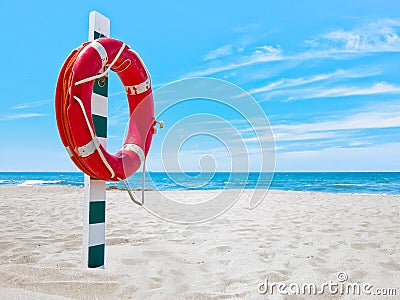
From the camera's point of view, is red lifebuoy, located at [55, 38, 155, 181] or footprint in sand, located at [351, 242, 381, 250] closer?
red lifebuoy, located at [55, 38, 155, 181]

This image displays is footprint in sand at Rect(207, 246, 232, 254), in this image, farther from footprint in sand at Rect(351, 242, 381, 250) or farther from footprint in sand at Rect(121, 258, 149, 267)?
footprint in sand at Rect(351, 242, 381, 250)

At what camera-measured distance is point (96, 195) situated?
2.28 meters

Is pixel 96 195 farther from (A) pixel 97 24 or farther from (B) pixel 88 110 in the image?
(A) pixel 97 24

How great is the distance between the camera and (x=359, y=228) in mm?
3465

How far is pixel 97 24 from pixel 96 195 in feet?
3.50

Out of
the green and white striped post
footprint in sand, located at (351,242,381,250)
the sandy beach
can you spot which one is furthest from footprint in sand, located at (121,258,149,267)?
footprint in sand, located at (351,242,381,250)

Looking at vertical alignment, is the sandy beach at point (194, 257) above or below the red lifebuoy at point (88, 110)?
below

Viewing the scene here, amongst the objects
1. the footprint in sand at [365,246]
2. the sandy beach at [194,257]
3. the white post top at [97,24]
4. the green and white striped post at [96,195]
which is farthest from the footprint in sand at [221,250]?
the white post top at [97,24]

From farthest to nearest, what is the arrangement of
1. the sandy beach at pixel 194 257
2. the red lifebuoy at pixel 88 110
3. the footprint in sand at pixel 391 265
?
the footprint in sand at pixel 391 265 → the red lifebuoy at pixel 88 110 → the sandy beach at pixel 194 257

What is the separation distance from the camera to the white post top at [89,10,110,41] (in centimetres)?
230

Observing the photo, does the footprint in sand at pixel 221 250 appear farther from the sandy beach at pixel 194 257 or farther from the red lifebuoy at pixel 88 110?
the red lifebuoy at pixel 88 110

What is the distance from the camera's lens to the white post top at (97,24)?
2305 millimetres

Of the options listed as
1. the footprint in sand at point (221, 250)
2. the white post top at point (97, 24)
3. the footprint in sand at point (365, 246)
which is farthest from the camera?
the footprint in sand at point (365, 246)

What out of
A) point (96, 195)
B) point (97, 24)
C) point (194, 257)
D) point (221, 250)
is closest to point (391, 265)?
point (221, 250)
